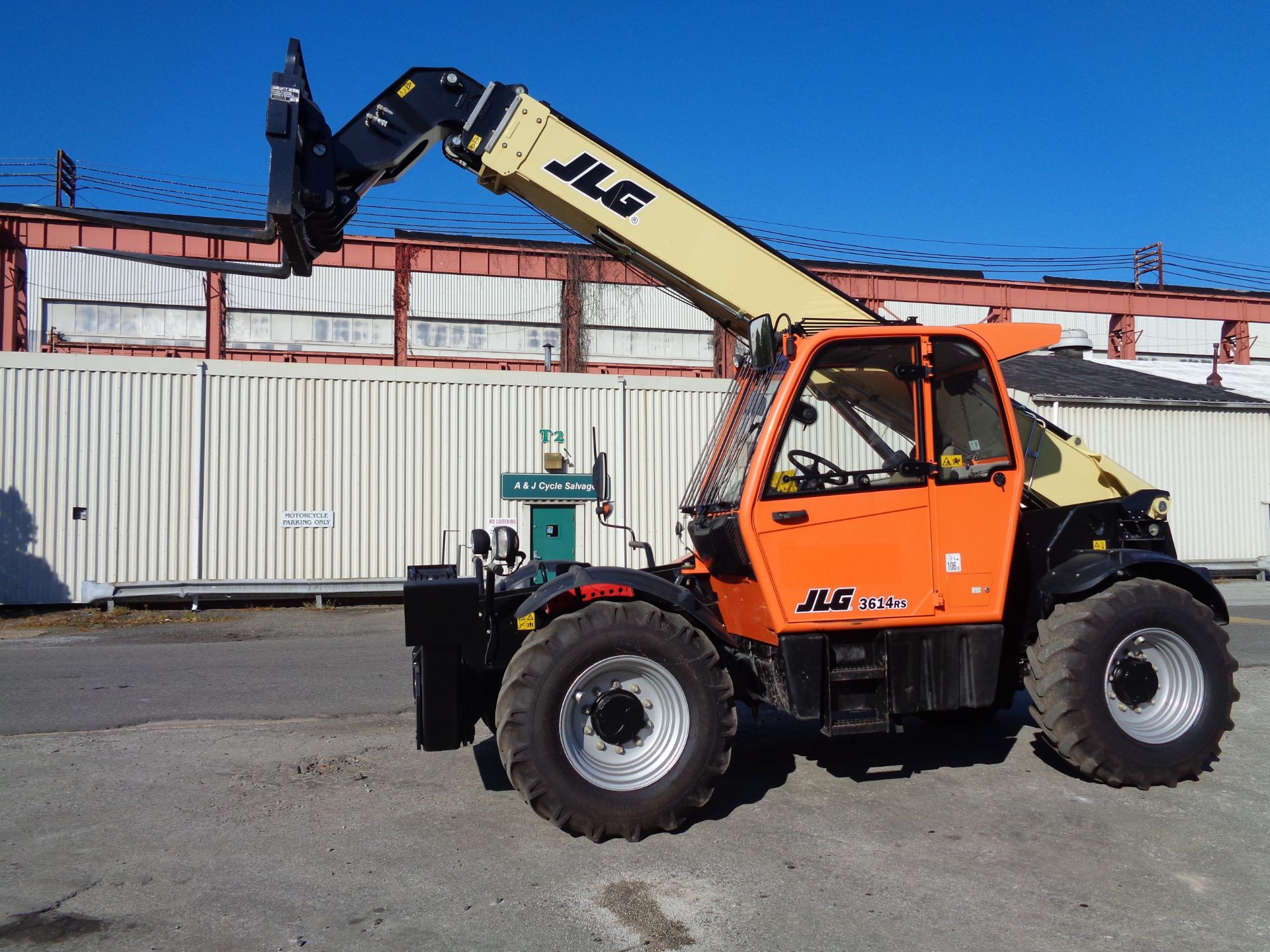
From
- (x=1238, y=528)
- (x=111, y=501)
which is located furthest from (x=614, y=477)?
(x=1238, y=528)

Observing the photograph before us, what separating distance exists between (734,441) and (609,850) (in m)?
2.38

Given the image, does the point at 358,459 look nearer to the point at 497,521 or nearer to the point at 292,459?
the point at 292,459

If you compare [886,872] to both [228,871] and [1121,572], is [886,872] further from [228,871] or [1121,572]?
[228,871]

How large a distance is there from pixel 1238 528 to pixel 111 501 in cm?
2479

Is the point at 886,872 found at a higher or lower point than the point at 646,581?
lower

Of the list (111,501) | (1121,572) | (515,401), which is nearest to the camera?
(1121,572)

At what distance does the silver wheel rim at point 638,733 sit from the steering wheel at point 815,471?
1.29 meters

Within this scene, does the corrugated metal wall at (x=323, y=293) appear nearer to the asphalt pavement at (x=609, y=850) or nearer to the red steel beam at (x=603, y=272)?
the red steel beam at (x=603, y=272)

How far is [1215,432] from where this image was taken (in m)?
22.7

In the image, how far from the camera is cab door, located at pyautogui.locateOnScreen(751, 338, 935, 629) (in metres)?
5.00

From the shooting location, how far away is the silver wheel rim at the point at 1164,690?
5.39 metres

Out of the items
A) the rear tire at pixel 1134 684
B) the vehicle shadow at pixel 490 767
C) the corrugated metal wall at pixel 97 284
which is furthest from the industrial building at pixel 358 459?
the rear tire at pixel 1134 684

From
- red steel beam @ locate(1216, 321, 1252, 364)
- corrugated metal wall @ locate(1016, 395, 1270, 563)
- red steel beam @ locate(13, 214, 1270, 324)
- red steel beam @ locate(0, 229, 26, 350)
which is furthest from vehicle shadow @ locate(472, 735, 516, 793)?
red steel beam @ locate(1216, 321, 1252, 364)

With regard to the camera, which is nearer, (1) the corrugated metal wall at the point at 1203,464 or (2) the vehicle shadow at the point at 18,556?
(2) the vehicle shadow at the point at 18,556
